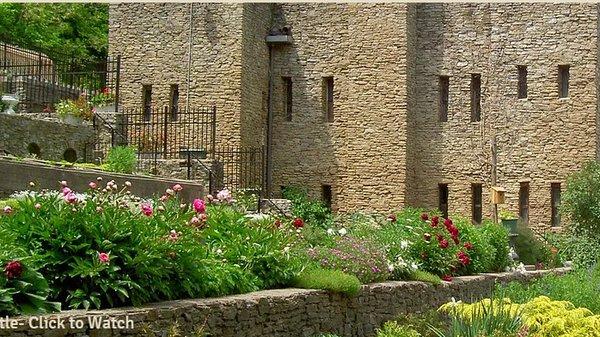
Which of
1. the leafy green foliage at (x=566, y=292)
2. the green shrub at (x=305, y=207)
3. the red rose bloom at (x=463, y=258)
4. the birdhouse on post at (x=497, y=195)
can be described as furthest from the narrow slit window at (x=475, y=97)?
the leafy green foliage at (x=566, y=292)

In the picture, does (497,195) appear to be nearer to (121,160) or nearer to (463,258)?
(463,258)

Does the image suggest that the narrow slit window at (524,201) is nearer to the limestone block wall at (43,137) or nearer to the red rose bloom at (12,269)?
the limestone block wall at (43,137)

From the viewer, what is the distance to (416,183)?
28312 millimetres

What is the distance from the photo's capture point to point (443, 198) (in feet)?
93.2

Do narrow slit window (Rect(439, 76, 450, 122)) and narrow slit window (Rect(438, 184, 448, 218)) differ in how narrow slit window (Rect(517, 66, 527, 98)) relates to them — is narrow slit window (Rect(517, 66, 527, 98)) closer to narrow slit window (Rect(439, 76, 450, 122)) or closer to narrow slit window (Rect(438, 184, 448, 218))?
narrow slit window (Rect(439, 76, 450, 122))

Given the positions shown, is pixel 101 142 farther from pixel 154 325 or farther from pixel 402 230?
pixel 154 325

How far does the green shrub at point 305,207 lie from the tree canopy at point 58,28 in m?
9.03

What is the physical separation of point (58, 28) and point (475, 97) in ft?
49.5

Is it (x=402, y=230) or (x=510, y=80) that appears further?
(x=510, y=80)

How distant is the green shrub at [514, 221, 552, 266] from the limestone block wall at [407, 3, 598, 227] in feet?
12.2

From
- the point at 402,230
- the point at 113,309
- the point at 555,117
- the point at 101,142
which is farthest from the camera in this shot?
the point at 555,117

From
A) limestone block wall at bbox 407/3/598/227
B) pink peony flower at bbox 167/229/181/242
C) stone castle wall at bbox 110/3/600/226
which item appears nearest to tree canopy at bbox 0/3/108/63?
stone castle wall at bbox 110/3/600/226

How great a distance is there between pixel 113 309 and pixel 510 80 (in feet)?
68.0

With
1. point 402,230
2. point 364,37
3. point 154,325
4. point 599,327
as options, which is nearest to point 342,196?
point 364,37
